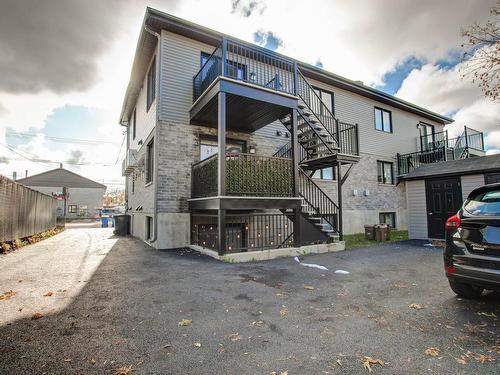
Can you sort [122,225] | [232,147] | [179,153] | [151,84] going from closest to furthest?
[179,153]
[232,147]
[151,84]
[122,225]

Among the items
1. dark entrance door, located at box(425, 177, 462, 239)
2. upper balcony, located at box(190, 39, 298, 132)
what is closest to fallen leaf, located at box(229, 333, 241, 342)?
upper balcony, located at box(190, 39, 298, 132)

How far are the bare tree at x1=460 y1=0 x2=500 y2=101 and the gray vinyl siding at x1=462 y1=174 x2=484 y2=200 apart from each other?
345cm

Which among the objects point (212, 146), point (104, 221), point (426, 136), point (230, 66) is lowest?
point (104, 221)

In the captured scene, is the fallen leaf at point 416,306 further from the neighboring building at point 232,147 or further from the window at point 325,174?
the window at point 325,174

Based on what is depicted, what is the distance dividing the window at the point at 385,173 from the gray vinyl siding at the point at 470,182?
530cm

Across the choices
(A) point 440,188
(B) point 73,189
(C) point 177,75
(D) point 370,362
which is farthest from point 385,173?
(B) point 73,189

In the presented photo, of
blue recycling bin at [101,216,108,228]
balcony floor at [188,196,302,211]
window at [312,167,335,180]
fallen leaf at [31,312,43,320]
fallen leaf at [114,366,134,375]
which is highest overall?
window at [312,167,335,180]

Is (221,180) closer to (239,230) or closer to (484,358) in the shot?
(239,230)

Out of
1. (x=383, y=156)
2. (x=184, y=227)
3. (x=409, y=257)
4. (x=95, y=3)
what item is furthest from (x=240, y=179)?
(x=383, y=156)

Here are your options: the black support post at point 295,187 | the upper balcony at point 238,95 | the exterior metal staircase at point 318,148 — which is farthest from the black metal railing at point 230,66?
the black support post at point 295,187

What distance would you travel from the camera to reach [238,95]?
7742mm

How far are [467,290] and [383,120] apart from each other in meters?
14.5

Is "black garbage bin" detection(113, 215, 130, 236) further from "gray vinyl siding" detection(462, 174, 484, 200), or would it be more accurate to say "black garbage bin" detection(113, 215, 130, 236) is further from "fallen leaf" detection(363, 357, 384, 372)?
"gray vinyl siding" detection(462, 174, 484, 200)

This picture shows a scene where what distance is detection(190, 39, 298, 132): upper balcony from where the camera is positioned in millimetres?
7707
